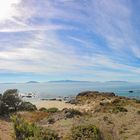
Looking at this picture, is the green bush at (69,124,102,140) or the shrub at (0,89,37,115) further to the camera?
the shrub at (0,89,37,115)

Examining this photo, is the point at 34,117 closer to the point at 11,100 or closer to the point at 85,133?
the point at 11,100

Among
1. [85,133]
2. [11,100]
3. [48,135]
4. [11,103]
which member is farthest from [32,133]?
[11,100]

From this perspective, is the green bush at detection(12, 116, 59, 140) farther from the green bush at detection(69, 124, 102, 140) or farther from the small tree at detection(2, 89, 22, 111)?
the small tree at detection(2, 89, 22, 111)

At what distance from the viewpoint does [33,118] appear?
36.7m

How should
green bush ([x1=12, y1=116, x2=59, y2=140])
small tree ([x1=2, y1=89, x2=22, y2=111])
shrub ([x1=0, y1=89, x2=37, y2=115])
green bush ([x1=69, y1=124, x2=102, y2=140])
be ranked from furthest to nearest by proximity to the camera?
small tree ([x1=2, y1=89, x2=22, y2=111])
shrub ([x1=0, y1=89, x2=37, y2=115])
green bush ([x1=12, y1=116, x2=59, y2=140])
green bush ([x1=69, y1=124, x2=102, y2=140])

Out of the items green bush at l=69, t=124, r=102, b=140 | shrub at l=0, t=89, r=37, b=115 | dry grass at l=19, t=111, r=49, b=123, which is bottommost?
dry grass at l=19, t=111, r=49, b=123

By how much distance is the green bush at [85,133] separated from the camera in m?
20.2

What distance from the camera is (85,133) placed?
20.7 metres

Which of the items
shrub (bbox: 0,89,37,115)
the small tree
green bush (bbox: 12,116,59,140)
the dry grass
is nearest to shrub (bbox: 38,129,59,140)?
green bush (bbox: 12,116,59,140)

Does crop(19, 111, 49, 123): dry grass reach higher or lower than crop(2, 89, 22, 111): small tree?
lower

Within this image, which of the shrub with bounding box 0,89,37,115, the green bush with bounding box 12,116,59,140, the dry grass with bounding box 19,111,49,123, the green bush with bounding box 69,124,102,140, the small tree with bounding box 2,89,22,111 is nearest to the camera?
the green bush with bounding box 69,124,102,140

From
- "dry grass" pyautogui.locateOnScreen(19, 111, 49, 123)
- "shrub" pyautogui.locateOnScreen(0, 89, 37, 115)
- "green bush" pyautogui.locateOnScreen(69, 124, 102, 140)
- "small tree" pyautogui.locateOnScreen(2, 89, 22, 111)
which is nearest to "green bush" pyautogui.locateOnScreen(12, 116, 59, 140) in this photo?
"green bush" pyautogui.locateOnScreen(69, 124, 102, 140)

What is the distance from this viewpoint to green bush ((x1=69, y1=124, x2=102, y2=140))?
66.1 feet

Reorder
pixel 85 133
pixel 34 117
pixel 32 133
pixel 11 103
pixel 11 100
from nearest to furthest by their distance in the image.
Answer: pixel 85 133
pixel 32 133
pixel 34 117
pixel 11 103
pixel 11 100
